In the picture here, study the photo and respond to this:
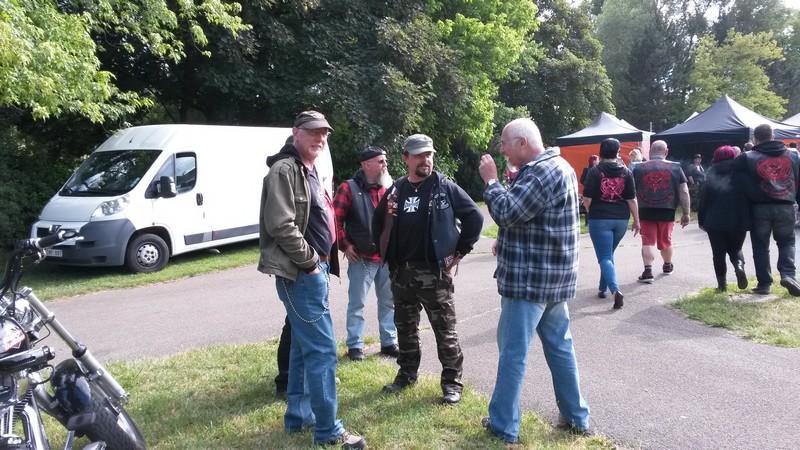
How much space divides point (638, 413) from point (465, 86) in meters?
15.6

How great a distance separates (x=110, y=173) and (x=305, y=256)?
27.3 feet

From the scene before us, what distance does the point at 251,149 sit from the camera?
11852 millimetres

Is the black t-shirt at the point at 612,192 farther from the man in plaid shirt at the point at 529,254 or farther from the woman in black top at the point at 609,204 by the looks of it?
the man in plaid shirt at the point at 529,254

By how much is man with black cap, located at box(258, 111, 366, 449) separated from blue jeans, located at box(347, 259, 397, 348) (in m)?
1.61

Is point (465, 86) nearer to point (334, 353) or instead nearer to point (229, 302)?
point (229, 302)

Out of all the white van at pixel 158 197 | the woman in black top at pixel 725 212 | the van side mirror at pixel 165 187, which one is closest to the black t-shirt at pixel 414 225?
the woman in black top at pixel 725 212

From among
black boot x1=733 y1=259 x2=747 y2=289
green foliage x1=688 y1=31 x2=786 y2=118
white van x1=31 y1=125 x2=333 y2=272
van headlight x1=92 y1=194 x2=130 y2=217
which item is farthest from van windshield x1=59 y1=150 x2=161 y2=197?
green foliage x1=688 y1=31 x2=786 y2=118

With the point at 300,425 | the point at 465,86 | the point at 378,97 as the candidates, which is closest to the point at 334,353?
the point at 300,425

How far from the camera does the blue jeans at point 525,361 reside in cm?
357

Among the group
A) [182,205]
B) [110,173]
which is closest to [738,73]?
[182,205]

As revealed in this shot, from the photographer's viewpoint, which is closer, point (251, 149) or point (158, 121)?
point (251, 149)

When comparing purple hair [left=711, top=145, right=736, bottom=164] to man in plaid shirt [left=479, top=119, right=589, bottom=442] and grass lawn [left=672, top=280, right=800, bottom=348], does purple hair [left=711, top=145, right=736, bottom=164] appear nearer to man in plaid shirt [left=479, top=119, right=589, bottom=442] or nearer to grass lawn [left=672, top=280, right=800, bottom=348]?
grass lawn [left=672, top=280, right=800, bottom=348]

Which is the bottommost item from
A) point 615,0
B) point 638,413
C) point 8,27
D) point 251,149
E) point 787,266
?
point 638,413

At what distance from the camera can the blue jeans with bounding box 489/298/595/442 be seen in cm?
357
